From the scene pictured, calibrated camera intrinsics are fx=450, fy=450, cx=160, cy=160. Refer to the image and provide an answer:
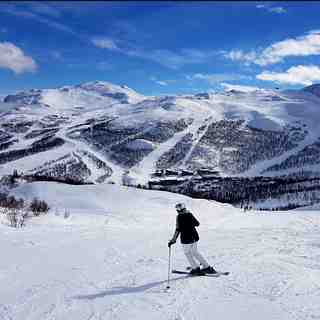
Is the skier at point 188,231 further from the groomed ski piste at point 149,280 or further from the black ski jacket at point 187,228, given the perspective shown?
the groomed ski piste at point 149,280

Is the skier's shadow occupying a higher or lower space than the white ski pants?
lower

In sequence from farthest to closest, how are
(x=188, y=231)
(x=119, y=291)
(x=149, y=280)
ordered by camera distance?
1. (x=149, y=280)
2. (x=188, y=231)
3. (x=119, y=291)

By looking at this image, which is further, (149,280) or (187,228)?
(149,280)

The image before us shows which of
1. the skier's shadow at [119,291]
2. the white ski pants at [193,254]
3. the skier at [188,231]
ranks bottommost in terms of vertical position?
the skier's shadow at [119,291]

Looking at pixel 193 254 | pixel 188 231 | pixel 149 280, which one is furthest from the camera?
pixel 193 254

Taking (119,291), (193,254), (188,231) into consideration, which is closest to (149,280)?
(119,291)

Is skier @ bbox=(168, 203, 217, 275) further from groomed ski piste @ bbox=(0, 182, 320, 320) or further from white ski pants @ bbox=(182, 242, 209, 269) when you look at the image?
groomed ski piste @ bbox=(0, 182, 320, 320)

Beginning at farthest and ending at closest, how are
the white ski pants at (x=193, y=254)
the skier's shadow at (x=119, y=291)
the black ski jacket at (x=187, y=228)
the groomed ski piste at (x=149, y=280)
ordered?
the white ski pants at (x=193, y=254), the black ski jacket at (x=187, y=228), the skier's shadow at (x=119, y=291), the groomed ski piste at (x=149, y=280)

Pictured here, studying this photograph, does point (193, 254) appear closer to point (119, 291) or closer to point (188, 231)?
point (188, 231)

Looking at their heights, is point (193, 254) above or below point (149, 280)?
above

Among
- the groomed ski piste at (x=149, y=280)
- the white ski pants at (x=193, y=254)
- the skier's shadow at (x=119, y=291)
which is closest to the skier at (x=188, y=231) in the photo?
the white ski pants at (x=193, y=254)

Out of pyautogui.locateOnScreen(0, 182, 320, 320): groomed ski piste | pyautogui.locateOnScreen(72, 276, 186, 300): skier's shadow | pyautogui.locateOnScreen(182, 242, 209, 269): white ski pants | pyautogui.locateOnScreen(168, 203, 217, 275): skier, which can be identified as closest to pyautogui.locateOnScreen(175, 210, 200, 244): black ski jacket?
pyautogui.locateOnScreen(168, 203, 217, 275): skier

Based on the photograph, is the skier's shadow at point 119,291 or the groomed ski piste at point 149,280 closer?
the groomed ski piste at point 149,280

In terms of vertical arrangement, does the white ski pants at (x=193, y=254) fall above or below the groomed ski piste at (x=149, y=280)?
above
